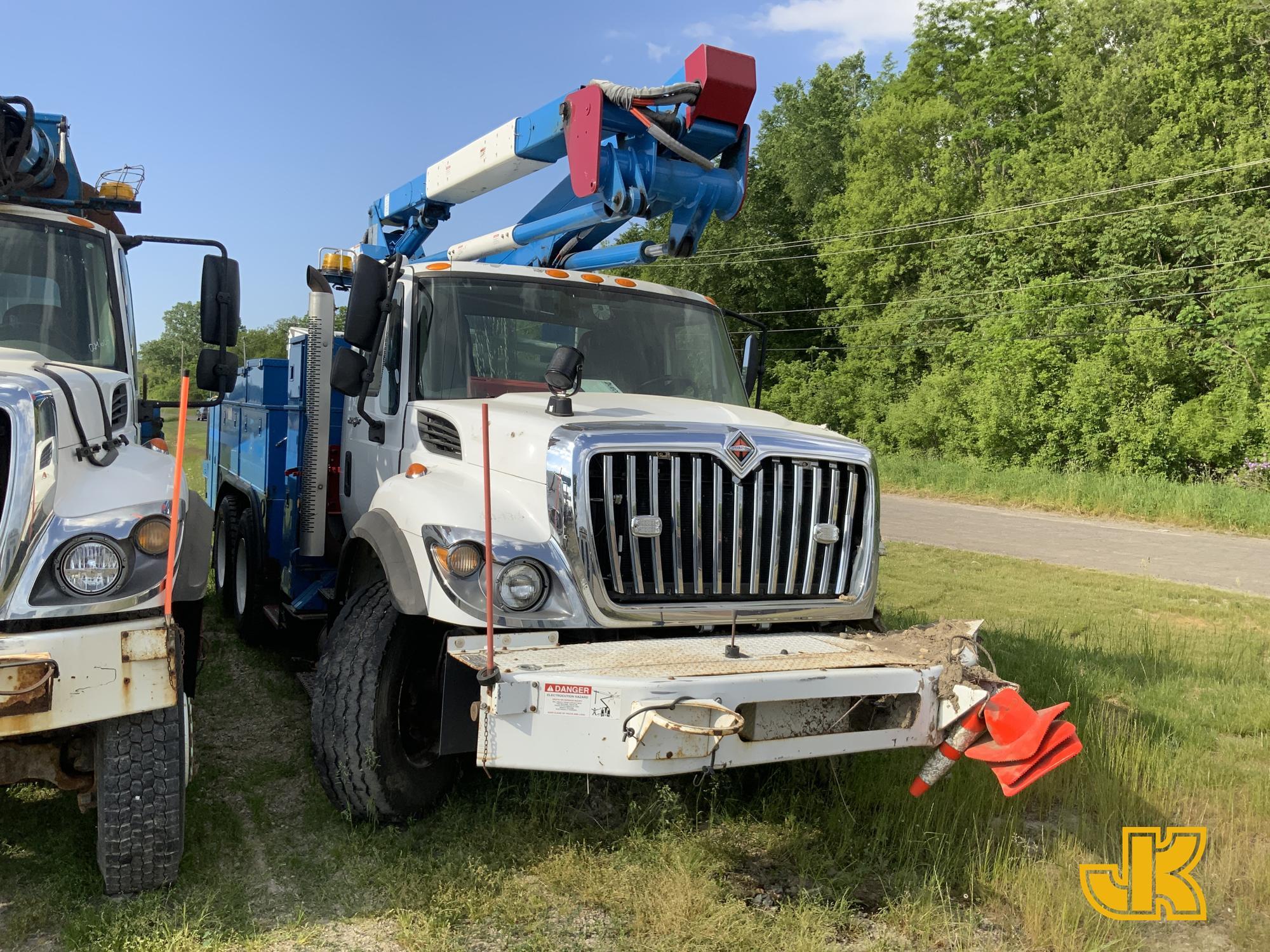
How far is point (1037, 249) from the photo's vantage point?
32.0m

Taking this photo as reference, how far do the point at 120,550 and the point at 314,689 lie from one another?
1.14 m

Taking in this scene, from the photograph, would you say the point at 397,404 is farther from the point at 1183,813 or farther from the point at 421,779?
the point at 1183,813

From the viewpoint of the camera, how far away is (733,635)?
11.9ft

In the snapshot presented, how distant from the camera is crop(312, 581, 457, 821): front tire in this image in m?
3.91

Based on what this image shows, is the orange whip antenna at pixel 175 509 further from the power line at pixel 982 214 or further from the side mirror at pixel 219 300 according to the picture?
the power line at pixel 982 214

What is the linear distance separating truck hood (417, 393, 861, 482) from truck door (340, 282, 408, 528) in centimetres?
30

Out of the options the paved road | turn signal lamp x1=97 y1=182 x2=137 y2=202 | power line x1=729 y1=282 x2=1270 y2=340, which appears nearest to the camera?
turn signal lamp x1=97 y1=182 x2=137 y2=202

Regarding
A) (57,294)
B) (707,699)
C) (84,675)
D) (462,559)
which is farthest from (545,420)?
(57,294)

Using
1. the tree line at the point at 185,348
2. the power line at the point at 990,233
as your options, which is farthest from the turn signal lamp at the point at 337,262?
the power line at the point at 990,233

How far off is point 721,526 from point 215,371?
118 inches

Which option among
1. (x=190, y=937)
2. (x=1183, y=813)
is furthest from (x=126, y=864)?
(x=1183, y=813)

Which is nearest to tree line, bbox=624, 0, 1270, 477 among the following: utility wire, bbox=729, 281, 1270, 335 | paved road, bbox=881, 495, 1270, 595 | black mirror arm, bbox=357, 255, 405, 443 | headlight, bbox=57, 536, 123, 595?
utility wire, bbox=729, 281, 1270, 335

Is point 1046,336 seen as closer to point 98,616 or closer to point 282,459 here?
point 282,459

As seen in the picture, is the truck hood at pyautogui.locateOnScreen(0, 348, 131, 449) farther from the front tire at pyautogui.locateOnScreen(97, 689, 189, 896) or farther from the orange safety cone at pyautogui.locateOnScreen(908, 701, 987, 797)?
the orange safety cone at pyautogui.locateOnScreen(908, 701, 987, 797)
